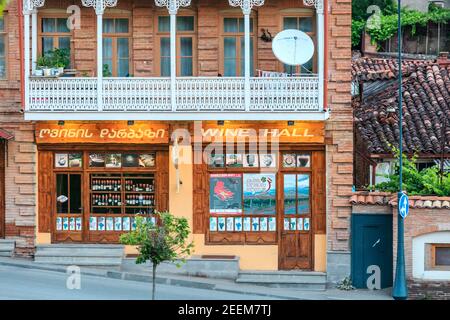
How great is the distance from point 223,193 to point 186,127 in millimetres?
1877

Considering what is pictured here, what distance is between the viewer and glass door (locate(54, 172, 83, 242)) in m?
26.7

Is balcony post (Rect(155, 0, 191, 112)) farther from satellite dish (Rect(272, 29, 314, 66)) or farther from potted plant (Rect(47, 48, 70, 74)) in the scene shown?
potted plant (Rect(47, 48, 70, 74))

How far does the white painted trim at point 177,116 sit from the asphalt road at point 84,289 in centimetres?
369

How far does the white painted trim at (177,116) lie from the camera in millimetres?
25484

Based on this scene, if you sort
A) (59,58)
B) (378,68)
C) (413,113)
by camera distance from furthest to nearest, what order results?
(378,68), (413,113), (59,58)

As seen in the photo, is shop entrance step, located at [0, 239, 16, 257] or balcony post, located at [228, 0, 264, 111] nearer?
balcony post, located at [228, 0, 264, 111]

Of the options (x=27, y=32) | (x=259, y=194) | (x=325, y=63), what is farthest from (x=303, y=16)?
(x=27, y=32)

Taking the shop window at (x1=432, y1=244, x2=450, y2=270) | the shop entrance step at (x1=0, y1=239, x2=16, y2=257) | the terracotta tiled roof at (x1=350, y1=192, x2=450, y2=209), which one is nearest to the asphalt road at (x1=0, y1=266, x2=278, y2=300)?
the shop entrance step at (x1=0, y1=239, x2=16, y2=257)

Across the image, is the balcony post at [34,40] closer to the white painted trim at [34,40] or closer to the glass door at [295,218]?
the white painted trim at [34,40]

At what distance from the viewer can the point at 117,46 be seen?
26875 mm

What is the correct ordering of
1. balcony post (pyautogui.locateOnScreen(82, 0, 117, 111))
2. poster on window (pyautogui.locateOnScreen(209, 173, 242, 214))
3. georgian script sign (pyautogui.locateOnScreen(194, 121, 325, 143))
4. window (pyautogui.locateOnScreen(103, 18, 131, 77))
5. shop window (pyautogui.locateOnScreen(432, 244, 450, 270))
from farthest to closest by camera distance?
window (pyautogui.locateOnScreen(103, 18, 131, 77))
poster on window (pyautogui.locateOnScreen(209, 173, 242, 214))
georgian script sign (pyautogui.locateOnScreen(194, 121, 325, 143))
balcony post (pyautogui.locateOnScreen(82, 0, 117, 111))
shop window (pyautogui.locateOnScreen(432, 244, 450, 270))

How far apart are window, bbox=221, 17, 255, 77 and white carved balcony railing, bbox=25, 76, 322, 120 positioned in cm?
110

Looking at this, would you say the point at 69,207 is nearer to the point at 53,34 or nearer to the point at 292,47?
the point at 53,34

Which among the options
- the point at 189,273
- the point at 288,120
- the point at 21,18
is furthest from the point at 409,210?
the point at 21,18
